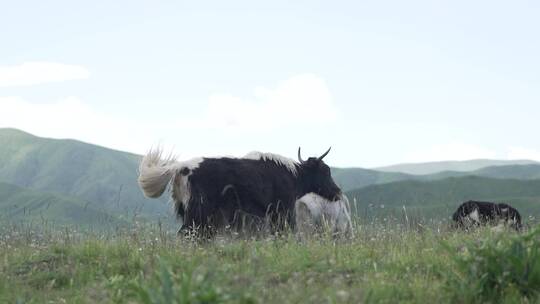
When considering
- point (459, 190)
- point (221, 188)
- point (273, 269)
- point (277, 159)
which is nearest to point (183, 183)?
point (221, 188)

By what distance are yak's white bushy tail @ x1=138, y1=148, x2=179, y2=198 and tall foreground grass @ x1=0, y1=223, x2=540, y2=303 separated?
255 cm

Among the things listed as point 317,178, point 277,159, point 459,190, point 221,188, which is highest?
point 277,159

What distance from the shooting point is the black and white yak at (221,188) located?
12078 millimetres

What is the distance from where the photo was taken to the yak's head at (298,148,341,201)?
15438mm

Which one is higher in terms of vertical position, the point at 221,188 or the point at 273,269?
the point at 221,188

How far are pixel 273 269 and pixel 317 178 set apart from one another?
28.8ft

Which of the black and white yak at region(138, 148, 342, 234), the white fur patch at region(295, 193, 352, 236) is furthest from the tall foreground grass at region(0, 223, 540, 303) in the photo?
the white fur patch at region(295, 193, 352, 236)

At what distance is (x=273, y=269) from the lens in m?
7.05

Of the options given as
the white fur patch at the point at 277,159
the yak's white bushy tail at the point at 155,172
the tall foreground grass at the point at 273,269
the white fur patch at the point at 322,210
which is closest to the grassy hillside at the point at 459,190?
the white fur patch at the point at 322,210

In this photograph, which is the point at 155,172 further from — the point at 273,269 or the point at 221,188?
the point at 273,269

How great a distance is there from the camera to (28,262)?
321 inches

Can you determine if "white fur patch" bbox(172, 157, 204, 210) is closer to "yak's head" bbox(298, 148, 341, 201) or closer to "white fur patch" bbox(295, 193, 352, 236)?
"yak's head" bbox(298, 148, 341, 201)

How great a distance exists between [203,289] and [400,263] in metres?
2.92

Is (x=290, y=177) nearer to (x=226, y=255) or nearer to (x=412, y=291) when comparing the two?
(x=226, y=255)
